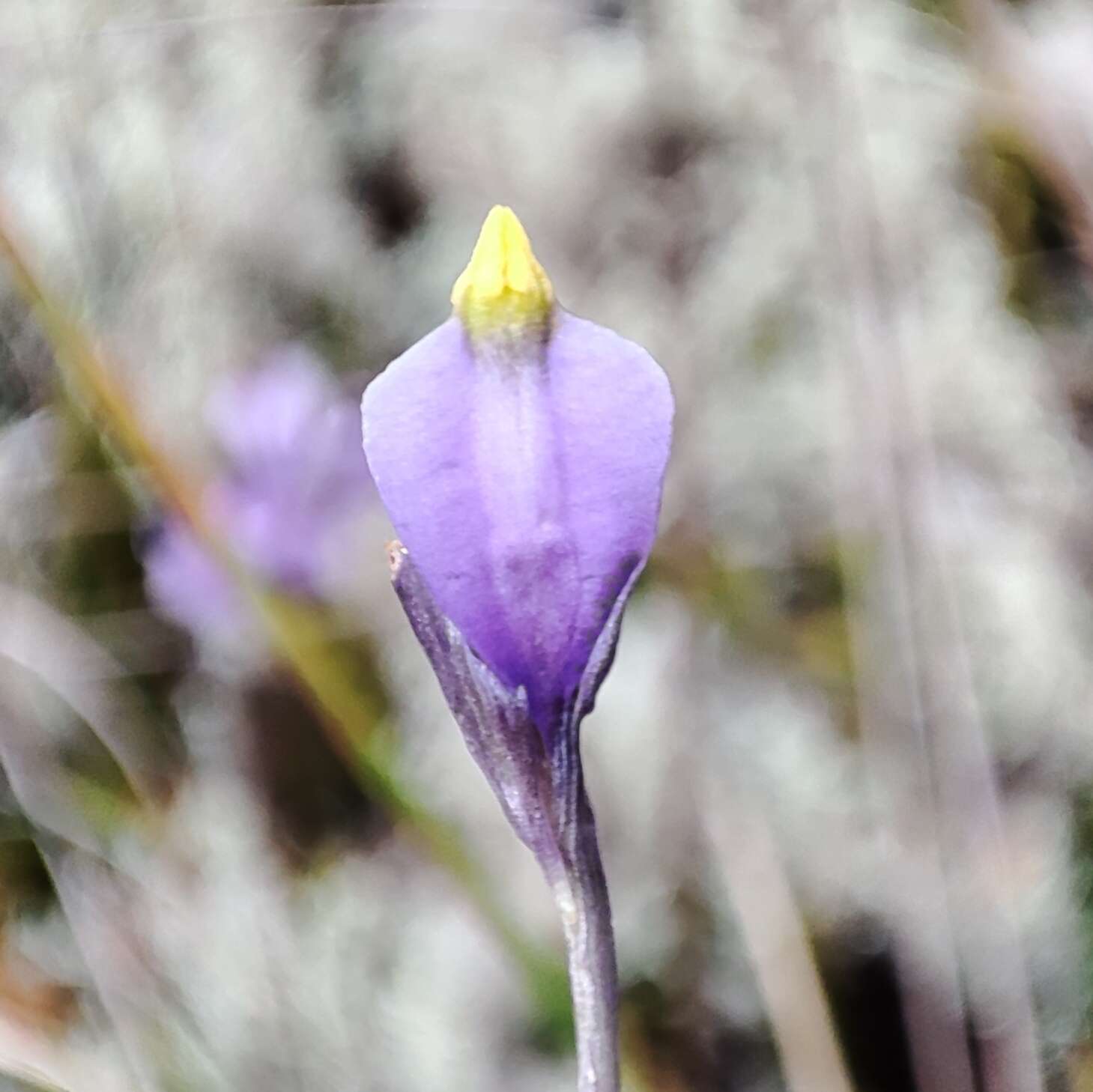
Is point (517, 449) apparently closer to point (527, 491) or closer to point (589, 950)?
point (527, 491)

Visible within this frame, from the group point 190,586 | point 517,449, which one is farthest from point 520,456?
point 190,586

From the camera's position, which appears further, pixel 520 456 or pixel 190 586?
pixel 190 586

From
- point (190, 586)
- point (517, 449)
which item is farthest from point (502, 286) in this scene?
point (190, 586)

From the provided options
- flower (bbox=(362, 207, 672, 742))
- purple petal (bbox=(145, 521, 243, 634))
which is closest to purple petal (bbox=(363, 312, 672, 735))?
flower (bbox=(362, 207, 672, 742))

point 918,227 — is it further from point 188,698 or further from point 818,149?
point 188,698

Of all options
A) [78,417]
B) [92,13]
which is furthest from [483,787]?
[92,13]

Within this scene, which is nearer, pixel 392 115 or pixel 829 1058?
pixel 829 1058

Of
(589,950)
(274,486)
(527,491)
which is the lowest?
(589,950)

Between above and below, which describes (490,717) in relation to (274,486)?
below
